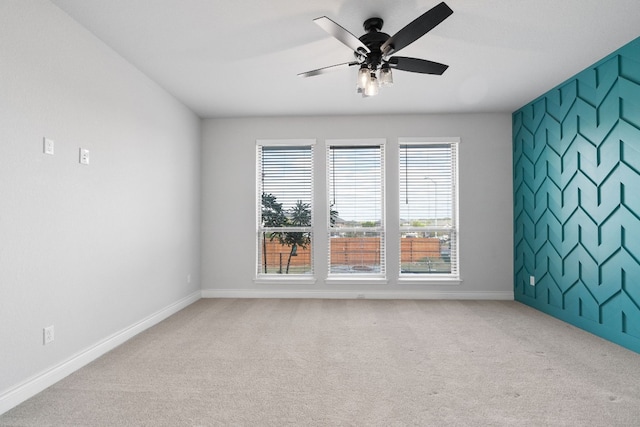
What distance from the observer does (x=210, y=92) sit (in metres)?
4.24

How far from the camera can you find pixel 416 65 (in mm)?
2750

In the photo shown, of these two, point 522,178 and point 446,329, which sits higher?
point 522,178

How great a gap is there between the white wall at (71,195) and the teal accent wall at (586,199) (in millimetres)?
4707

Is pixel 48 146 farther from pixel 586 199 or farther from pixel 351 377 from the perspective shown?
pixel 586 199

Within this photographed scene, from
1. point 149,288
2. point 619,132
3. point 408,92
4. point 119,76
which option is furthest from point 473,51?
point 149,288

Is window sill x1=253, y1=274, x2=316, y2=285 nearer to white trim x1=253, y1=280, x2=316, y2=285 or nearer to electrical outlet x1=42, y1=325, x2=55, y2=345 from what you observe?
white trim x1=253, y1=280, x2=316, y2=285

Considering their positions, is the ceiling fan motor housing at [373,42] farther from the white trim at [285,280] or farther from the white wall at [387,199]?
the white trim at [285,280]

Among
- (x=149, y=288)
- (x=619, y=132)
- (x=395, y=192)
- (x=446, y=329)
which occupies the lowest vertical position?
(x=446, y=329)

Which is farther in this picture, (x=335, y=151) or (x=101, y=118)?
(x=335, y=151)

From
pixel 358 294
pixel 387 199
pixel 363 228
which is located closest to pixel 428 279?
pixel 358 294

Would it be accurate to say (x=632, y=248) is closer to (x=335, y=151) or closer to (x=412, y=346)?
(x=412, y=346)

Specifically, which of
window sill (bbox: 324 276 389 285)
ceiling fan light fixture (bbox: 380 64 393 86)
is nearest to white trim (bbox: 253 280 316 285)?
window sill (bbox: 324 276 389 285)

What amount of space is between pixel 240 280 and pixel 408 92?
357cm

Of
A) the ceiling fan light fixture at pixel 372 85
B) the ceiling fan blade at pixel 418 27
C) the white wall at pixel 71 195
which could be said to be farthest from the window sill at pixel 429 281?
the ceiling fan blade at pixel 418 27
